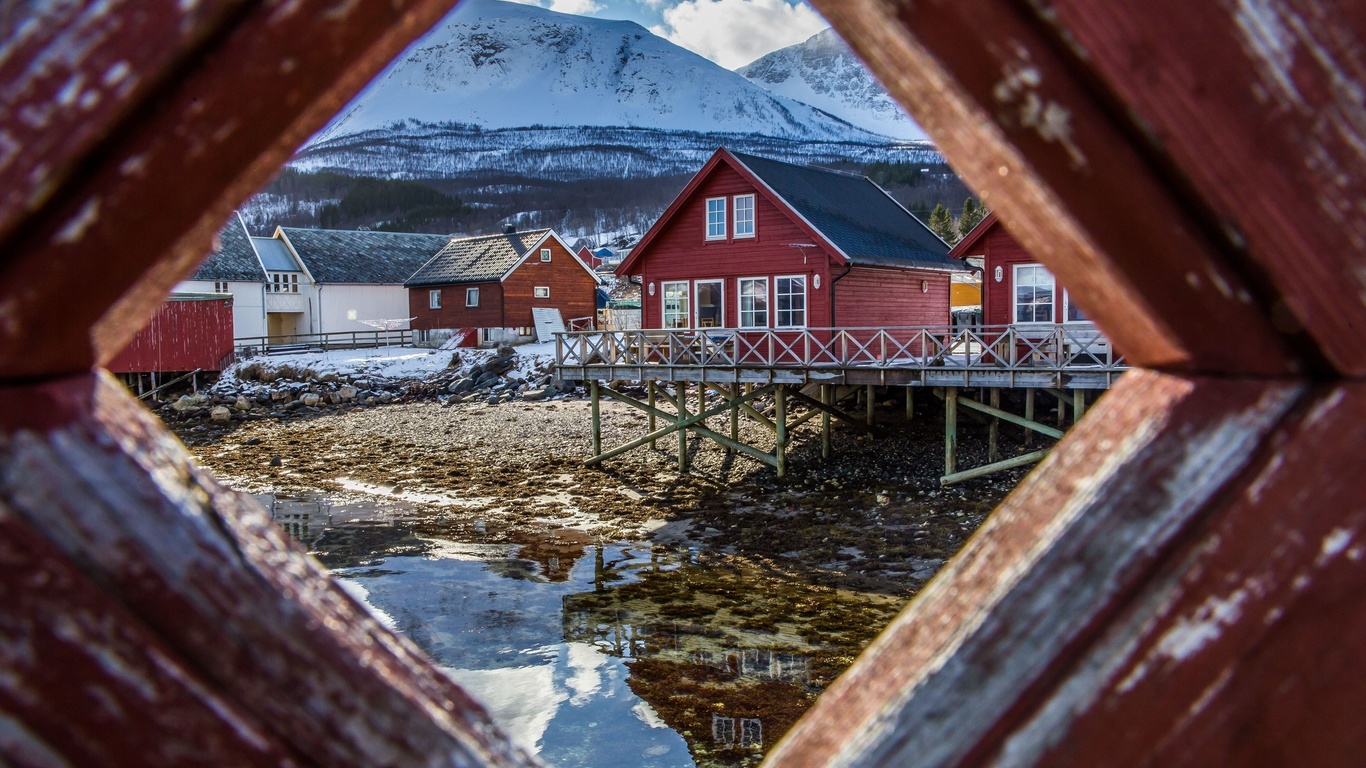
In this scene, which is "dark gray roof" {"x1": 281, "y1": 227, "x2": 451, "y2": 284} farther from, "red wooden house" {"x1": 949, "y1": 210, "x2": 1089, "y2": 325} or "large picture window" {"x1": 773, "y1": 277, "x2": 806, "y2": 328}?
"red wooden house" {"x1": 949, "y1": 210, "x2": 1089, "y2": 325}

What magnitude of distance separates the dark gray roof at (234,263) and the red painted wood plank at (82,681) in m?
48.1

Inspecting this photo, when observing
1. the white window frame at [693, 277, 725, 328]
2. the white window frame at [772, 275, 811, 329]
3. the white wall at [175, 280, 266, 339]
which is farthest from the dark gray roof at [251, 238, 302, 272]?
the white window frame at [772, 275, 811, 329]

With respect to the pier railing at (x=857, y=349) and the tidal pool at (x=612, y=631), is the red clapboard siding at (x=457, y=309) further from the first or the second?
the tidal pool at (x=612, y=631)

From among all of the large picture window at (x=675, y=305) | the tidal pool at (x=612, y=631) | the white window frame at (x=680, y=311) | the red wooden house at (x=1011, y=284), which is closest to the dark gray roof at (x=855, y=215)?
the red wooden house at (x=1011, y=284)

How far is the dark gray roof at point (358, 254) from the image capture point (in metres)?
48.2

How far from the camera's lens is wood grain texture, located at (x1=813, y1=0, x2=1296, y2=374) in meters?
0.49

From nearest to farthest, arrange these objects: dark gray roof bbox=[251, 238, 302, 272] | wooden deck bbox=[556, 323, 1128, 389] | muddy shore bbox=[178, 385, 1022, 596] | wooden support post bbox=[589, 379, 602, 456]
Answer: muddy shore bbox=[178, 385, 1022, 596] < wooden deck bbox=[556, 323, 1128, 389] < wooden support post bbox=[589, 379, 602, 456] < dark gray roof bbox=[251, 238, 302, 272]

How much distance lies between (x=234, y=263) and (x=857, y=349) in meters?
37.5

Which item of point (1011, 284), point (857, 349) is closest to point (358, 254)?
point (857, 349)

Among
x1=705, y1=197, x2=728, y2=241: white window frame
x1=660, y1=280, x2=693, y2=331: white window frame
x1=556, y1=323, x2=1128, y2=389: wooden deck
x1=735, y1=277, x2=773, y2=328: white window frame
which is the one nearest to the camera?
x1=556, y1=323, x2=1128, y2=389: wooden deck

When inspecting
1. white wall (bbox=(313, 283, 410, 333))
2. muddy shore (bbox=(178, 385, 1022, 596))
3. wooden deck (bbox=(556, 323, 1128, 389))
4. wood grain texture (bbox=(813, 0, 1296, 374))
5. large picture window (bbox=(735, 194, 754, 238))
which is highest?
large picture window (bbox=(735, 194, 754, 238))

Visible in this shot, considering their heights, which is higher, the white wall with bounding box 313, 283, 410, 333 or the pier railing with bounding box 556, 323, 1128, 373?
the white wall with bounding box 313, 283, 410, 333

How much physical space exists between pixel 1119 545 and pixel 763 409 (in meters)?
25.4

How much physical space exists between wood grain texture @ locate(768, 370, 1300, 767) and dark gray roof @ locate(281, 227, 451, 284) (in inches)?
2006
